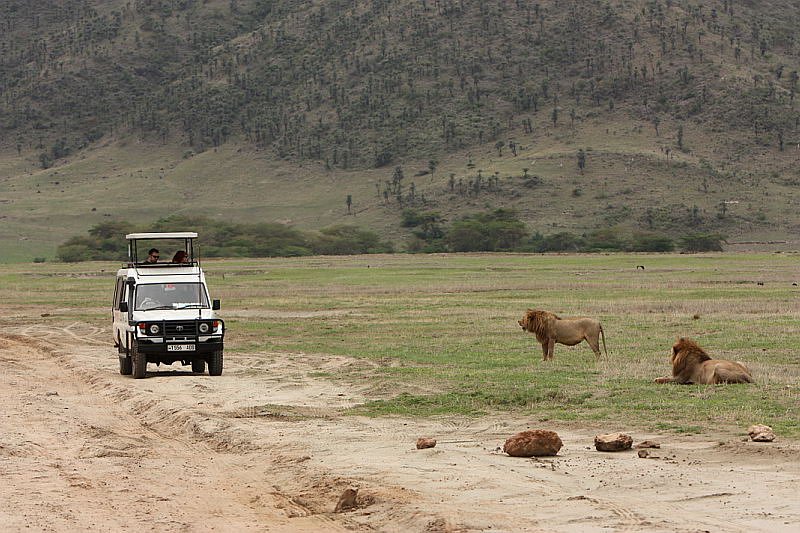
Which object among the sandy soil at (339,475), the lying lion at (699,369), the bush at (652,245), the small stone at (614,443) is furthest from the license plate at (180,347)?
the bush at (652,245)

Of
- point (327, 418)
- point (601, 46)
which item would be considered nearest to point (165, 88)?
point (601, 46)

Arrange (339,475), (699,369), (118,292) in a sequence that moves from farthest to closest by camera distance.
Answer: (118,292) < (699,369) < (339,475)

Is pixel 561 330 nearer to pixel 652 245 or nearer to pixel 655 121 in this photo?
pixel 652 245

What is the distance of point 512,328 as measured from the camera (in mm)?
29359

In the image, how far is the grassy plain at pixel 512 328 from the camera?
1566 cm

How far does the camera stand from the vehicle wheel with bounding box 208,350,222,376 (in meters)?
21.0

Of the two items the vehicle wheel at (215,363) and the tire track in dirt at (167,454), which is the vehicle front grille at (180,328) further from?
the tire track in dirt at (167,454)

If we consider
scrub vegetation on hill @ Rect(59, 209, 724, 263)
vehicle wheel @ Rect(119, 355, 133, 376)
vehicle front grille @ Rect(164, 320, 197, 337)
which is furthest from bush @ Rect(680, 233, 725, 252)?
vehicle front grille @ Rect(164, 320, 197, 337)

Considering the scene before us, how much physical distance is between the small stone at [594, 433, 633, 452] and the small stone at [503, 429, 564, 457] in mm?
419

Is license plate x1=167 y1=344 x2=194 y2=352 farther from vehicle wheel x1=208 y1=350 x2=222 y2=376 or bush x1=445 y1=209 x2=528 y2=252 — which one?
bush x1=445 y1=209 x2=528 y2=252

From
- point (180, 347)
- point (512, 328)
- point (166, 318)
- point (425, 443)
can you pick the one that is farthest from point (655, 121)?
point (425, 443)

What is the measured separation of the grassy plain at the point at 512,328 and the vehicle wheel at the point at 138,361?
3.41 metres

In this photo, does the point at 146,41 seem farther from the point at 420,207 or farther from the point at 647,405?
the point at 647,405

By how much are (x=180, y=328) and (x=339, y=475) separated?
390 inches
